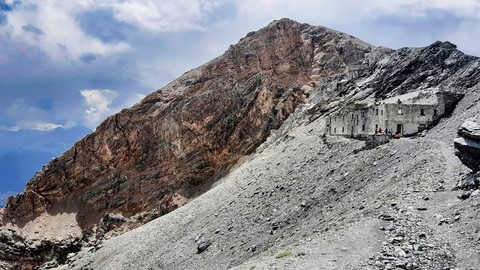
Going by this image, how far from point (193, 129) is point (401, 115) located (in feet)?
157

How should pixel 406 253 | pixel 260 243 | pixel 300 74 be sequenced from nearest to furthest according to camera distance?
pixel 406 253, pixel 260 243, pixel 300 74

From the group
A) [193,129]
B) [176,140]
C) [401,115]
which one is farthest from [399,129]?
[176,140]

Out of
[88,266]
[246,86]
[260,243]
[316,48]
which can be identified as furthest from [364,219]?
[316,48]

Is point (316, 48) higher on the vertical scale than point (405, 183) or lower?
higher

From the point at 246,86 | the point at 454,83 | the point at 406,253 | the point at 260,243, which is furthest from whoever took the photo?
the point at 246,86

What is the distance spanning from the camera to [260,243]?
33.5 metres

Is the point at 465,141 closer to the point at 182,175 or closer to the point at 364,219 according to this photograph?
the point at 364,219

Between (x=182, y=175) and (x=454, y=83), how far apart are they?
49.4 m

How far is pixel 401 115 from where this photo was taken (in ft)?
168

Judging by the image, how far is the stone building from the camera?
50.0 m

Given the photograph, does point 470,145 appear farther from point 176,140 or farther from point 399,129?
point 176,140

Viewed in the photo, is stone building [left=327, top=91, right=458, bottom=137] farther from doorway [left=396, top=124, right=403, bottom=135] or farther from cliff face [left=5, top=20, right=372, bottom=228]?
cliff face [left=5, top=20, right=372, bottom=228]

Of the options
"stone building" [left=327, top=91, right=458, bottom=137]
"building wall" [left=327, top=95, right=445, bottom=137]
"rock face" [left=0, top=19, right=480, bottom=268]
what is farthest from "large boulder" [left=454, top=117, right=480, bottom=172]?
"rock face" [left=0, top=19, right=480, bottom=268]

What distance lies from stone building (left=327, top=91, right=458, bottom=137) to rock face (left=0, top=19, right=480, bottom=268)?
15816 mm
